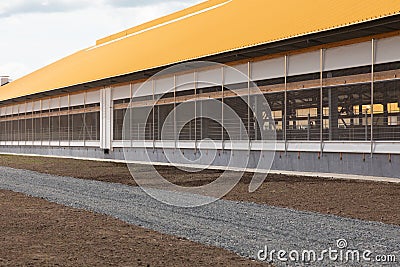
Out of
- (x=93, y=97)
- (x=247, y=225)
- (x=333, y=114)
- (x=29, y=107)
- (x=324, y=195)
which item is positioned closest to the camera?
(x=247, y=225)

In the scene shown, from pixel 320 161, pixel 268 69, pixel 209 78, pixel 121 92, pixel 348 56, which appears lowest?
pixel 320 161

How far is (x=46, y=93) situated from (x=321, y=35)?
99.1ft

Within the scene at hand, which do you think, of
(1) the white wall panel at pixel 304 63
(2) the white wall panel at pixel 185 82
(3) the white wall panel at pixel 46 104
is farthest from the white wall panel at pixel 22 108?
(1) the white wall panel at pixel 304 63

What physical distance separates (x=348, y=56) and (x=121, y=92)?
63.9 feet

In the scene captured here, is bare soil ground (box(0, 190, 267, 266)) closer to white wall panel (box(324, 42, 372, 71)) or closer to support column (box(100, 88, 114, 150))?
white wall panel (box(324, 42, 372, 71))

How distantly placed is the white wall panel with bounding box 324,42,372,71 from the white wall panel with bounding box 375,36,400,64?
1.23ft

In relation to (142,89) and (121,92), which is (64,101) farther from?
(142,89)

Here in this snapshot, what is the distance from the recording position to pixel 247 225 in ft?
42.8

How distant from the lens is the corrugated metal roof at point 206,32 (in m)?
24.0

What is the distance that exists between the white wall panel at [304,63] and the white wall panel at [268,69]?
0.56 m

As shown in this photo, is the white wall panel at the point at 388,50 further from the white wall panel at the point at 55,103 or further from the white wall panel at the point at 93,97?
the white wall panel at the point at 55,103

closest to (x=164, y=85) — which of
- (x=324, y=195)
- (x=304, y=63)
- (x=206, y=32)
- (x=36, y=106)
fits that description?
(x=206, y=32)

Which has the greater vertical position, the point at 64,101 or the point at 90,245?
the point at 64,101

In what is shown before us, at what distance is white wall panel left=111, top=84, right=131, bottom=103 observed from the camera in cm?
3966
